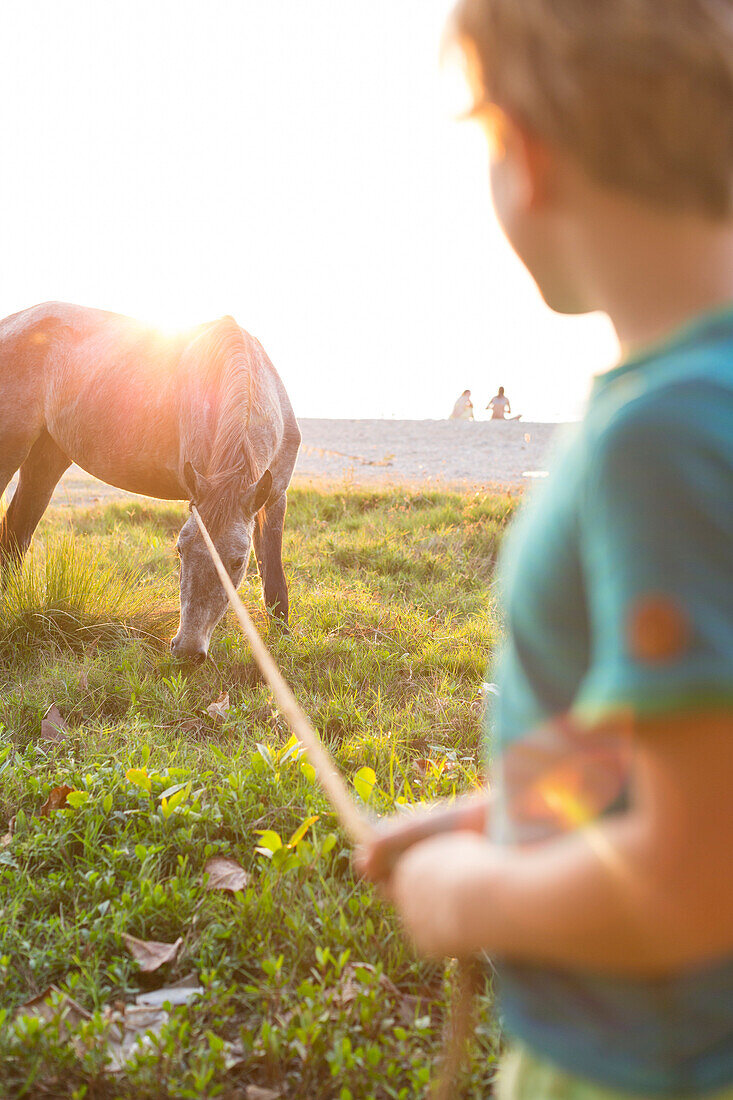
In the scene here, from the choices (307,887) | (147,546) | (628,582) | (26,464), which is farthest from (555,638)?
(147,546)

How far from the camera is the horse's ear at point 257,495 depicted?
4.07 metres

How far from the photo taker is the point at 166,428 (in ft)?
16.2

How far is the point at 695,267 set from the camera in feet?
2.08

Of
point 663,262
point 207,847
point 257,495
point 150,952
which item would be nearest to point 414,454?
point 257,495

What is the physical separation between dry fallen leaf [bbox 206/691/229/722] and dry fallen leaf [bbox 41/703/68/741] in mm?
631

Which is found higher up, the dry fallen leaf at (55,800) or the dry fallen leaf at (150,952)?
the dry fallen leaf at (55,800)

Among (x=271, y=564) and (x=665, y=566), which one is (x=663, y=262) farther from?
(x=271, y=564)

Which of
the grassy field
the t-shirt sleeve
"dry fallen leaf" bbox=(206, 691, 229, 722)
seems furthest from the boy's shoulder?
"dry fallen leaf" bbox=(206, 691, 229, 722)

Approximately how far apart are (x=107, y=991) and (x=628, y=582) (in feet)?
5.80

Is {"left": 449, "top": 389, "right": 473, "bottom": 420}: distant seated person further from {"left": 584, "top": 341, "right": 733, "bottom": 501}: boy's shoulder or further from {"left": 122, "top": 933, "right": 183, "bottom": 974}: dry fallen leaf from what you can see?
{"left": 584, "top": 341, "right": 733, "bottom": 501}: boy's shoulder

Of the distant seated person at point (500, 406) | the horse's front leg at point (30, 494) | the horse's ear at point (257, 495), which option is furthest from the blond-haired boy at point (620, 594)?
the distant seated person at point (500, 406)

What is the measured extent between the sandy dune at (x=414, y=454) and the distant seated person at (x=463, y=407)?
6006 mm

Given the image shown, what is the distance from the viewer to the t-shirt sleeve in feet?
1.64

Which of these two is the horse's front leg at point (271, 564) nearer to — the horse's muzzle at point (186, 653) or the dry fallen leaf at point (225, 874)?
the horse's muzzle at point (186, 653)
